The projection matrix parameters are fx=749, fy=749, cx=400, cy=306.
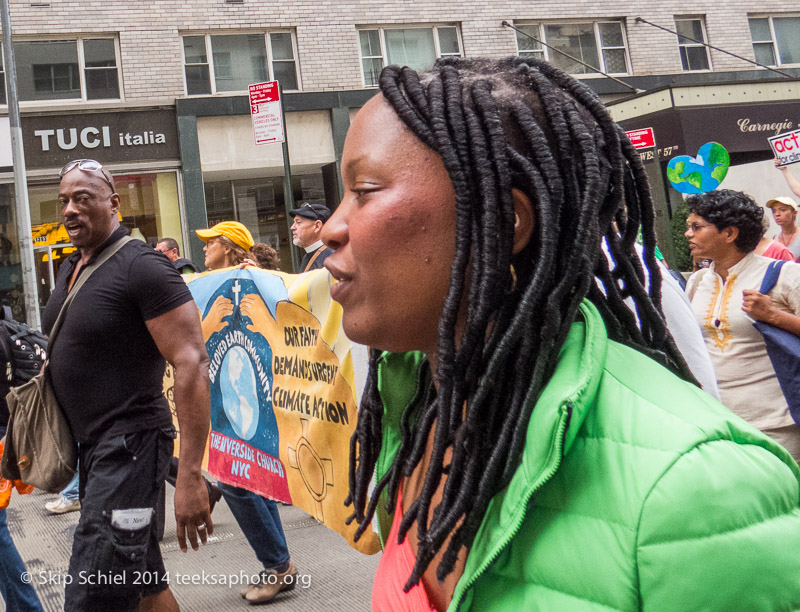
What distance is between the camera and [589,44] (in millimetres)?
19562

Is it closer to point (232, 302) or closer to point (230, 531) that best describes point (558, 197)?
point (232, 302)

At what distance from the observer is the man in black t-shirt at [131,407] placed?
290 cm

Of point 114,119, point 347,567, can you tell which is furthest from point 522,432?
point 114,119

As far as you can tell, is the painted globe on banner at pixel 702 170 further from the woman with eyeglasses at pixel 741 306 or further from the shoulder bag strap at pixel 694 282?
the woman with eyeglasses at pixel 741 306

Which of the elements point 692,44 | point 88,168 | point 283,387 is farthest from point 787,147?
point 692,44

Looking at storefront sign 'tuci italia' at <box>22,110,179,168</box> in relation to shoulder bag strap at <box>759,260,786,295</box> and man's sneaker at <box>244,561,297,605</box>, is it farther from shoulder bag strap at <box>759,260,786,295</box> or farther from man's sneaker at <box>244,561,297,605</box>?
shoulder bag strap at <box>759,260,786,295</box>

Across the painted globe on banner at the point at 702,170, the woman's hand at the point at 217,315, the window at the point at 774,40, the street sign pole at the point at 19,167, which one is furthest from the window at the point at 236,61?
the woman's hand at the point at 217,315

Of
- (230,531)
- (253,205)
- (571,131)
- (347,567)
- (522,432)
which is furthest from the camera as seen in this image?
(253,205)

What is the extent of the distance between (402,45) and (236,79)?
4148 millimetres

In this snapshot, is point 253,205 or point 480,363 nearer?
point 480,363

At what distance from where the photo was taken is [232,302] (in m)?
5.02

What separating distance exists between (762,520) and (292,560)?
4574 mm

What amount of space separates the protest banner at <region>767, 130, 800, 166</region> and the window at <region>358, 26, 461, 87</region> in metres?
10.2

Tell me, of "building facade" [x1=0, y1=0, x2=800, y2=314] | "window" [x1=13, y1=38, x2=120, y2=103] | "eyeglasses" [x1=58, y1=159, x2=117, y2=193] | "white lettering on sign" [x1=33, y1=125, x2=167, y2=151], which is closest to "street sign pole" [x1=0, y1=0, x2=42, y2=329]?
"building facade" [x1=0, y1=0, x2=800, y2=314]
